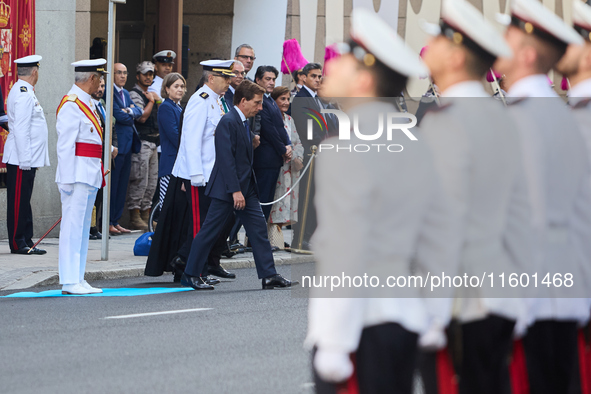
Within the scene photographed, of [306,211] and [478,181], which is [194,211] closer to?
[306,211]

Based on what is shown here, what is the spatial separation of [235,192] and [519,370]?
→ 574 centimetres

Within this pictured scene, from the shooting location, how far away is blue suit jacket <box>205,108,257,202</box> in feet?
30.3

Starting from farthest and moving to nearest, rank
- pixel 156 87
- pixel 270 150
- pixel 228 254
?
pixel 156 87 → pixel 270 150 → pixel 228 254

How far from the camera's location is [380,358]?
123 inches

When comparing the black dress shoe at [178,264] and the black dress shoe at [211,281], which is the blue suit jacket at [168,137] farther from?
the black dress shoe at [211,281]

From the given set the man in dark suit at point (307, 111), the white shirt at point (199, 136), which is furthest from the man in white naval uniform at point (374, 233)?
the man in dark suit at point (307, 111)

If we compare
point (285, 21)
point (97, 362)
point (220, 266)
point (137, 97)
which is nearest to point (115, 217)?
point (137, 97)

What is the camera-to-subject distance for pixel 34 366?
6.12 m

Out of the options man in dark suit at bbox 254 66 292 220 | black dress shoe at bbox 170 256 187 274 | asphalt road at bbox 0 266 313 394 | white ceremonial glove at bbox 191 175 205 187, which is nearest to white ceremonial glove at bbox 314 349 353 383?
asphalt road at bbox 0 266 313 394

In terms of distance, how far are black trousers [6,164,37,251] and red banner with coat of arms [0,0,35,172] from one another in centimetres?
140

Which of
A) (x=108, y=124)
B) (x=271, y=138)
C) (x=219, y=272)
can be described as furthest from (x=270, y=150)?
(x=219, y=272)

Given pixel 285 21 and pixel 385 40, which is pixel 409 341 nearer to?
pixel 385 40

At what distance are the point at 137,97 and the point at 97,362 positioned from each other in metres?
8.12

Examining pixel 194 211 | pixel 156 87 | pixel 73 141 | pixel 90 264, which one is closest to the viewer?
pixel 73 141
